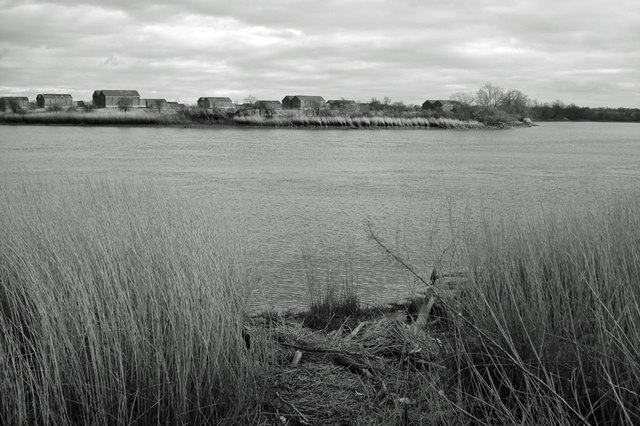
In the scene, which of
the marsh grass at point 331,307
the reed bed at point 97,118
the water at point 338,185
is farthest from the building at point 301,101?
the marsh grass at point 331,307

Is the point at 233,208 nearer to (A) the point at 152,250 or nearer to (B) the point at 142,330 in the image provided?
(A) the point at 152,250

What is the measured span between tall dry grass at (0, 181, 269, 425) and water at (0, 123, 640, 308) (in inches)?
75.5

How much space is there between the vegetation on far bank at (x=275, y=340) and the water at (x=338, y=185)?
1.00 m

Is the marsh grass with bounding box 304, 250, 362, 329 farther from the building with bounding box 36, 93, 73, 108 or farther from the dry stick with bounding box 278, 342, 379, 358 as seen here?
the building with bounding box 36, 93, 73, 108

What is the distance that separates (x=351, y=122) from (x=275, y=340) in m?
49.2

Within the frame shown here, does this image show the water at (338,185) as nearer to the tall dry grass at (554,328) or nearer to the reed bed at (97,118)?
the tall dry grass at (554,328)

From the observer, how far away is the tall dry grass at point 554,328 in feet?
10.7

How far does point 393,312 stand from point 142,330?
2761mm

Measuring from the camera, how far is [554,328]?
387cm

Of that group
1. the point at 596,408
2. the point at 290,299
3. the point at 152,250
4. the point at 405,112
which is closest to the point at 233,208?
the point at 290,299

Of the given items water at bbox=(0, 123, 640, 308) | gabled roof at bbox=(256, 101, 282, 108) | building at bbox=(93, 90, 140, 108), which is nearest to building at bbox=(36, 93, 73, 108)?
building at bbox=(93, 90, 140, 108)

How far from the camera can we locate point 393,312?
5996 mm

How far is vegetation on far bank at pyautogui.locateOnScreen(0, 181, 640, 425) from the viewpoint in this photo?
3.48 meters

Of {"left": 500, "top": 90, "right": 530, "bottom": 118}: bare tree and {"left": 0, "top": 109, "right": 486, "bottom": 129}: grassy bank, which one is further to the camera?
{"left": 500, "top": 90, "right": 530, "bottom": 118}: bare tree
